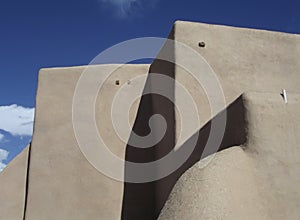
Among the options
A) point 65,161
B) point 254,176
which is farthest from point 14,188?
point 254,176

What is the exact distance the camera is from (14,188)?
8.66 metres

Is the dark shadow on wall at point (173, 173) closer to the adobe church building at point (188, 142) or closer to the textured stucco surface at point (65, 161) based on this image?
the adobe church building at point (188, 142)

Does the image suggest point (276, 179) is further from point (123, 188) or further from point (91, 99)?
point (91, 99)

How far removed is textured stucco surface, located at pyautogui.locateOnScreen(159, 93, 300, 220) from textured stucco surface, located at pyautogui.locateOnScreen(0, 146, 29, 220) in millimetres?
5407

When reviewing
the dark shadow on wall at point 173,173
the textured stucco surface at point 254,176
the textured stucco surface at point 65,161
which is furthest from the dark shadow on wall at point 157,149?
the textured stucco surface at point 254,176

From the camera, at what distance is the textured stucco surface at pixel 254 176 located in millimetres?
3953

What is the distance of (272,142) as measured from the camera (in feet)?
15.3

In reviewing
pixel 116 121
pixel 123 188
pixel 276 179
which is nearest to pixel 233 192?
pixel 276 179

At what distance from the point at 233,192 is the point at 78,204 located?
16.7 feet

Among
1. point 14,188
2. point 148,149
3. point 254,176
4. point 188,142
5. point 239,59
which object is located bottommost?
point 254,176

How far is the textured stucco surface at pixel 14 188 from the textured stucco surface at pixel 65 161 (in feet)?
1.62

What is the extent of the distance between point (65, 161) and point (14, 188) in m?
1.51

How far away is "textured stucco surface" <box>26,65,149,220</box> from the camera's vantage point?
8172mm

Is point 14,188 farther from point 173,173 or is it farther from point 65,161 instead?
point 173,173
